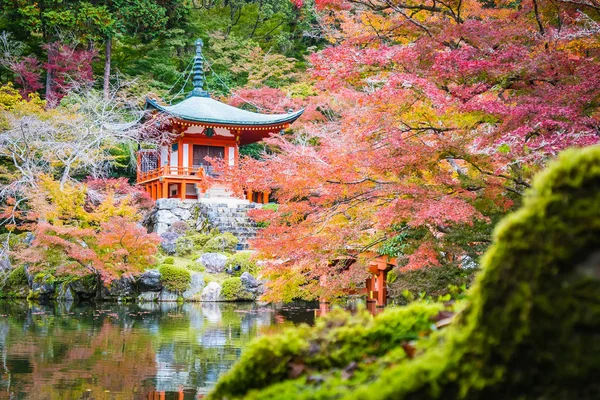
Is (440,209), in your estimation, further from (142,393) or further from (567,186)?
(567,186)

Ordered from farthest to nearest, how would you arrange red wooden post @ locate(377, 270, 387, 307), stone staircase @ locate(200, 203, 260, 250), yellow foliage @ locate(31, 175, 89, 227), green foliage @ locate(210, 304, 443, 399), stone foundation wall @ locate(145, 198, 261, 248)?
stone foundation wall @ locate(145, 198, 261, 248) < stone staircase @ locate(200, 203, 260, 250) < yellow foliage @ locate(31, 175, 89, 227) < red wooden post @ locate(377, 270, 387, 307) < green foliage @ locate(210, 304, 443, 399)

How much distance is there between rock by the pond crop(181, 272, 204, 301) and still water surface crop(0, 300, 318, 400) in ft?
3.32

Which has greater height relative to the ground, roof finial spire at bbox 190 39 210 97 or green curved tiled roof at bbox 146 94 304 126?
roof finial spire at bbox 190 39 210 97

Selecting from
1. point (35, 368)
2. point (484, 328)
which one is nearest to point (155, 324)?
point (35, 368)

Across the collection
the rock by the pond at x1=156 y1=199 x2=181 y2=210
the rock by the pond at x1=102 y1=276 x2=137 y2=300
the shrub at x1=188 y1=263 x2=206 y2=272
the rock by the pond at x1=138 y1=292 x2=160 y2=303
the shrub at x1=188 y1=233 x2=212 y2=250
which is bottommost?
the rock by the pond at x1=138 y1=292 x2=160 y2=303

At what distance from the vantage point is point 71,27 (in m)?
22.2

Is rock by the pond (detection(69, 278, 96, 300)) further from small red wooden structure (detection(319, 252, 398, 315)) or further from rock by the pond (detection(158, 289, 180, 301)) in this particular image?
small red wooden structure (detection(319, 252, 398, 315))

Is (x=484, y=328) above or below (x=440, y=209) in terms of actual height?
A: below

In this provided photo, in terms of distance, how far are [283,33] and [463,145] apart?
881 inches

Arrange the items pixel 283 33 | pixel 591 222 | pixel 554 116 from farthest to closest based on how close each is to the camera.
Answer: pixel 283 33
pixel 554 116
pixel 591 222

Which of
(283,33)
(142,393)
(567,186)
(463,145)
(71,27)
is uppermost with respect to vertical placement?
(283,33)

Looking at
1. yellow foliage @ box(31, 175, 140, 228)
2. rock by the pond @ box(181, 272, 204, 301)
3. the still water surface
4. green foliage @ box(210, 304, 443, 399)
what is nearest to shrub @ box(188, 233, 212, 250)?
rock by the pond @ box(181, 272, 204, 301)

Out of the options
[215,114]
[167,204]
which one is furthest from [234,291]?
[215,114]

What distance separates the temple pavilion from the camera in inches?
840
